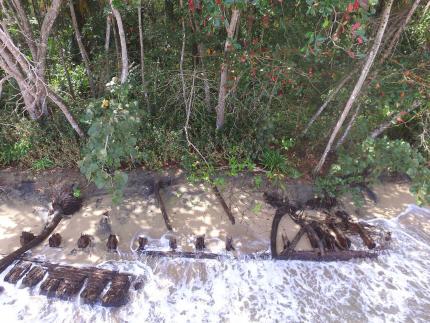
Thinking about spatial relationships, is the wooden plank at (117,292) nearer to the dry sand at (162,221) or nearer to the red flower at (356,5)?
the dry sand at (162,221)

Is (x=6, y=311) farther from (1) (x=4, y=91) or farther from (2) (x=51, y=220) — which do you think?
(1) (x=4, y=91)

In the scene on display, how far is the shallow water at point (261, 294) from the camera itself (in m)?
3.94

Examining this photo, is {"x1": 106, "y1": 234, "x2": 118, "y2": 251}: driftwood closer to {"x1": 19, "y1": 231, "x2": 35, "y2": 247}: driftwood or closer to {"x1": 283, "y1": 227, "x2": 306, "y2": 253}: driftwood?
{"x1": 19, "y1": 231, "x2": 35, "y2": 247}: driftwood

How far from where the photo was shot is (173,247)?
15.1 ft

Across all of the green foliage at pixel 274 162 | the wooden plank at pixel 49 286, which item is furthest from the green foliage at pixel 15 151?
the green foliage at pixel 274 162

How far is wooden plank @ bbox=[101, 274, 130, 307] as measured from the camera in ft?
13.0

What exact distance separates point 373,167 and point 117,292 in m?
4.37

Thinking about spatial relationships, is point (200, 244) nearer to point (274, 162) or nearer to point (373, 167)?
point (274, 162)

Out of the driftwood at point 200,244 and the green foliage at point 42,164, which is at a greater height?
the green foliage at point 42,164

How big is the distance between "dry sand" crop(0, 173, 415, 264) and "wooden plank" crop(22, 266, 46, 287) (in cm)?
22

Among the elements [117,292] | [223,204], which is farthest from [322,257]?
[117,292]

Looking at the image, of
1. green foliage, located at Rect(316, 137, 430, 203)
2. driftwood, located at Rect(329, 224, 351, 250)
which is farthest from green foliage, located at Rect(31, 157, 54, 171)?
driftwood, located at Rect(329, 224, 351, 250)

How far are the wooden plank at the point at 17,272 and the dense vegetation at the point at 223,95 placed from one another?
1.64 metres

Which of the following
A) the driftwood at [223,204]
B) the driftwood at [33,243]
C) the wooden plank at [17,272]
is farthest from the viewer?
the driftwood at [223,204]
